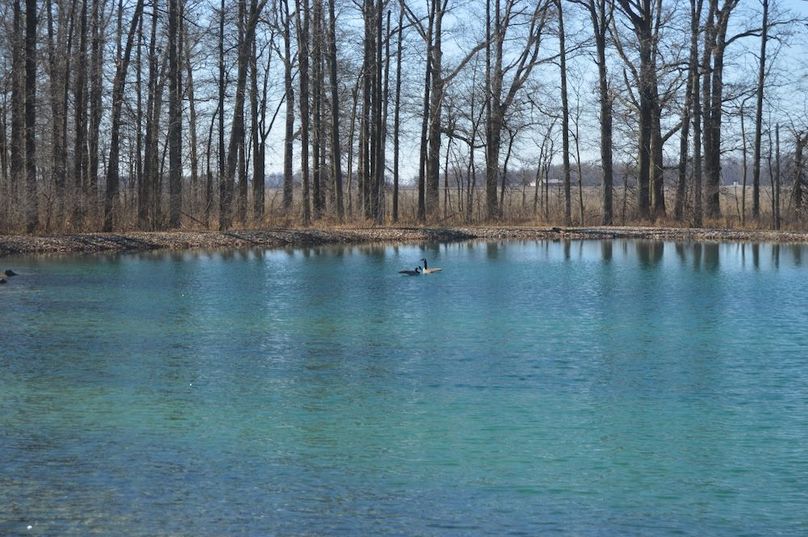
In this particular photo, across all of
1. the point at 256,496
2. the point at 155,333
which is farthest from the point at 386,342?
the point at 256,496

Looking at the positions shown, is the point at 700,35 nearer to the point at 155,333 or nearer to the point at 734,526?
the point at 155,333

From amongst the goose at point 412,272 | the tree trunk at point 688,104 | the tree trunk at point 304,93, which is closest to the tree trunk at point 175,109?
the tree trunk at point 304,93

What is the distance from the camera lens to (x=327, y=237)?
34.2 m

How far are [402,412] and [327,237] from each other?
24.3 meters

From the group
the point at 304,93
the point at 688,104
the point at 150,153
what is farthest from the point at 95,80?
the point at 688,104

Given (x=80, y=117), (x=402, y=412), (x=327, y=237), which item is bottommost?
(x=402, y=412)

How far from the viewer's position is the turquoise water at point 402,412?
23.8 feet

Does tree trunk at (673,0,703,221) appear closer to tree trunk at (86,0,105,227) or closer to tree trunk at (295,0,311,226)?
tree trunk at (295,0,311,226)

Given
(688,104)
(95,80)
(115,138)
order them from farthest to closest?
(688,104), (95,80), (115,138)

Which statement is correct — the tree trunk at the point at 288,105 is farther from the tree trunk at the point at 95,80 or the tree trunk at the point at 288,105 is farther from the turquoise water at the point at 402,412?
the turquoise water at the point at 402,412

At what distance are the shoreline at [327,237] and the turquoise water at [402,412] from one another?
28.1ft

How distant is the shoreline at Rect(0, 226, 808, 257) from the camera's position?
1115 inches

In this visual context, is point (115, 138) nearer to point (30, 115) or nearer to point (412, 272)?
point (30, 115)

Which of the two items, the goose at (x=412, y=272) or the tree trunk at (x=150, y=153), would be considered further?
the tree trunk at (x=150, y=153)
